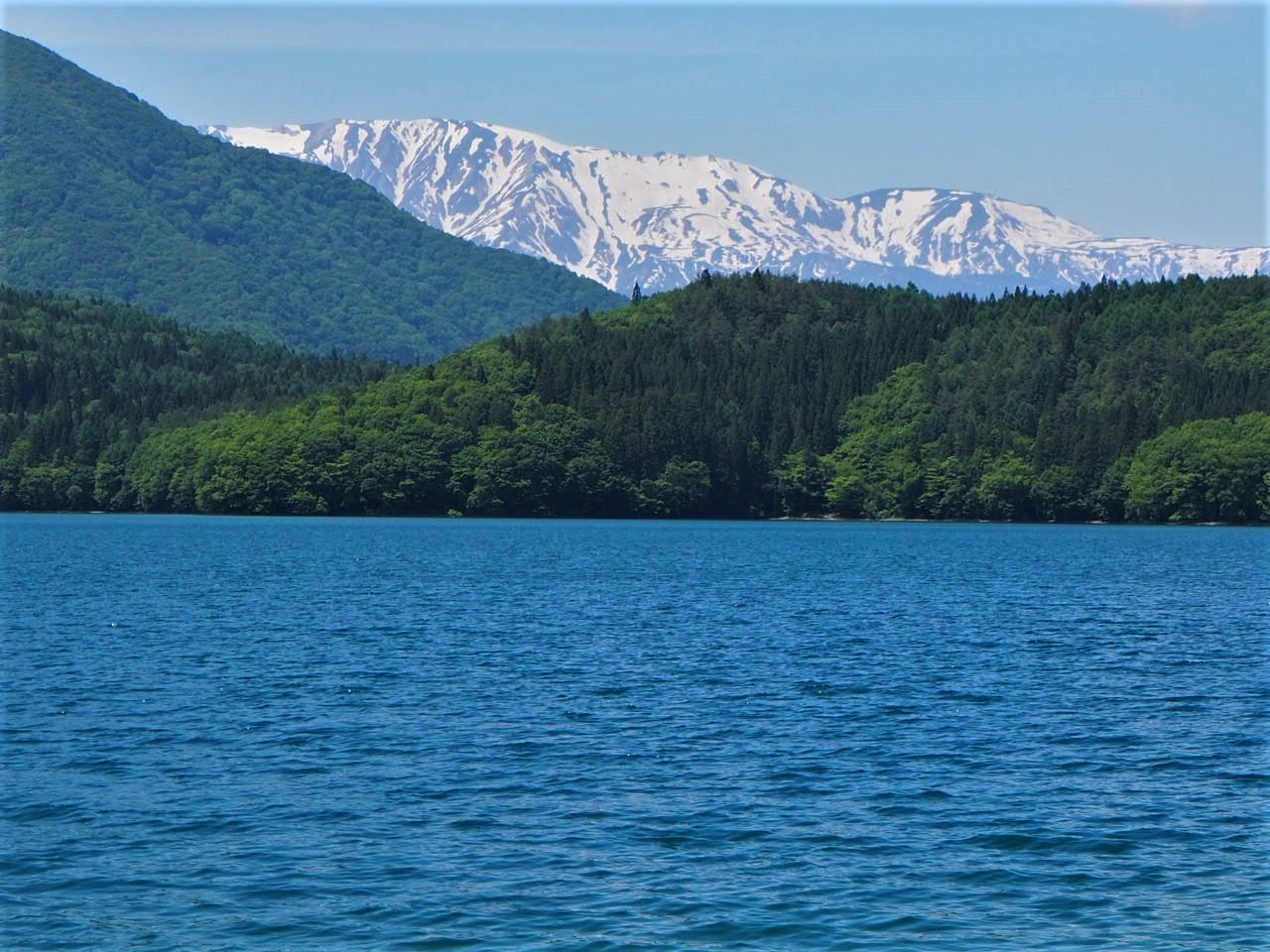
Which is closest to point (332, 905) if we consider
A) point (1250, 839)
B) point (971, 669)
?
point (1250, 839)

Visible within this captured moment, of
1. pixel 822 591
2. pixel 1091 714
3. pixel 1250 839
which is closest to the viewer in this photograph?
pixel 1250 839

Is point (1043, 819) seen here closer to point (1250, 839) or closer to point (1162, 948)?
point (1250, 839)

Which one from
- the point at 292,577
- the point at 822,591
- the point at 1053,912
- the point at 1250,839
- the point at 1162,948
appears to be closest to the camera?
the point at 1162,948

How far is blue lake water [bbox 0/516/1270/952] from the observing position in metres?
28.4

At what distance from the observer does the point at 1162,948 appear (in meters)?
26.8

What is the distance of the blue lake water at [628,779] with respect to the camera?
93.3ft

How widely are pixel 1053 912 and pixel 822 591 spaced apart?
242ft

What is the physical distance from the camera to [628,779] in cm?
3866

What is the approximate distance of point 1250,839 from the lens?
33.5 meters

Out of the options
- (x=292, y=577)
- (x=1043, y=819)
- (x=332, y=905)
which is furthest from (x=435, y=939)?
(x=292, y=577)

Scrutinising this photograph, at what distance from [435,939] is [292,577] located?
8414 cm

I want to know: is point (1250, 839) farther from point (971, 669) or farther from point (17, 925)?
point (971, 669)

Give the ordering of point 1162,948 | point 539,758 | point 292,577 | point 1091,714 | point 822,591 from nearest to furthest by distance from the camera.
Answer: point 1162,948
point 539,758
point 1091,714
point 822,591
point 292,577

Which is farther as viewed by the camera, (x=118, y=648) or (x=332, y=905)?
(x=118, y=648)
